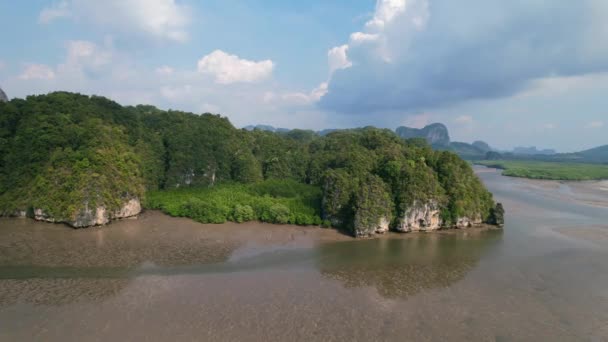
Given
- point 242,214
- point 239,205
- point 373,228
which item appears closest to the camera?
point 373,228

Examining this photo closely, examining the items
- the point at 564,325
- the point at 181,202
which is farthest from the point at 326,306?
the point at 181,202

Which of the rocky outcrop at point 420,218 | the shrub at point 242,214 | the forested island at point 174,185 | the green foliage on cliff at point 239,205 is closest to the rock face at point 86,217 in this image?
the forested island at point 174,185

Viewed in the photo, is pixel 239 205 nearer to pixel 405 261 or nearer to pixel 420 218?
pixel 405 261

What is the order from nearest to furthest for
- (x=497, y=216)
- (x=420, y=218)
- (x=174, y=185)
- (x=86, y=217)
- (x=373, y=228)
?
(x=86, y=217) < (x=373, y=228) < (x=420, y=218) < (x=497, y=216) < (x=174, y=185)

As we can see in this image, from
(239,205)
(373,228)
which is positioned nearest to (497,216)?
(373,228)

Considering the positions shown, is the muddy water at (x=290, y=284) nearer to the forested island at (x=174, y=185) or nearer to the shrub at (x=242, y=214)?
the shrub at (x=242, y=214)

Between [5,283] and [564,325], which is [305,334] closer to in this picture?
[564,325]

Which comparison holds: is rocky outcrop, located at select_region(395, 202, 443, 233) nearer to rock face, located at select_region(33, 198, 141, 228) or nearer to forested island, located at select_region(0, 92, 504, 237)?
forested island, located at select_region(0, 92, 504, 237)

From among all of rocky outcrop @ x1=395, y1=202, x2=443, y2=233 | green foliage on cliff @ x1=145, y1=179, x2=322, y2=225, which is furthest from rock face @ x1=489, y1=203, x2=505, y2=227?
green foliage on cliff @ x1=145, y1=179, x2=322, y2=225
